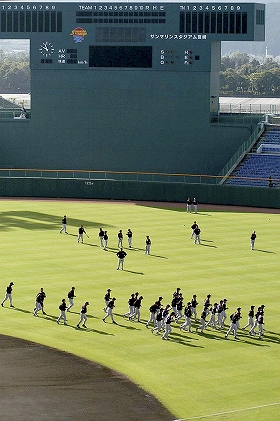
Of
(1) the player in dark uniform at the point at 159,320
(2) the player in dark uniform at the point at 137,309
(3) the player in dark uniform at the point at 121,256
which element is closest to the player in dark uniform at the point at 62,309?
(2) the player in dark uniform at the point at 137,309

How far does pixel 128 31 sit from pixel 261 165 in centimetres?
1310

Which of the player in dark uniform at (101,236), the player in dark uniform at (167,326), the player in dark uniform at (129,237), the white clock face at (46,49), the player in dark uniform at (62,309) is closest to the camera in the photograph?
the player in dark uniform at (167,326)

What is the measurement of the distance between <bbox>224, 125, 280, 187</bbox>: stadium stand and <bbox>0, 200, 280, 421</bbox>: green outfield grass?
435 centimetres

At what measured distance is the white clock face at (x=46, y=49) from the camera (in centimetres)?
7256

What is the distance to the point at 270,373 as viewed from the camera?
31.6m

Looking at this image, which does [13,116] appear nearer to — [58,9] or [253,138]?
[58,9]

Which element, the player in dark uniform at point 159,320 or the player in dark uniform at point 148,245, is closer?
the player in dark uniform at point 159,320

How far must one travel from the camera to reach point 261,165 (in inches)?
2808

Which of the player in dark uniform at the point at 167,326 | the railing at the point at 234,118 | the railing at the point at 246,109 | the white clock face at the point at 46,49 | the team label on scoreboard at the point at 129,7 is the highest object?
the team label on scoreboard at the point at 129,7

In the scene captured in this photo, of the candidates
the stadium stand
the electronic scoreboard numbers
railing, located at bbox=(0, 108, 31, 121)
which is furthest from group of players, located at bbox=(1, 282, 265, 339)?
railing, located at bbox=(0, 108, 31, 121)

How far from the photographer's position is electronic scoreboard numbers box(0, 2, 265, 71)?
228 ft

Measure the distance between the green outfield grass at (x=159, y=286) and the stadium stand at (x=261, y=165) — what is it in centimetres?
435

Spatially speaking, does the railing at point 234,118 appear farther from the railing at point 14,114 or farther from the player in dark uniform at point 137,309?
the player in dark uniform at point 137,309

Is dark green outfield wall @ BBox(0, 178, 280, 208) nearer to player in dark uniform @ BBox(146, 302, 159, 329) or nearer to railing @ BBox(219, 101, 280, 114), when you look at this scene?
railing @ BBox(219, 101, 280, 114)
